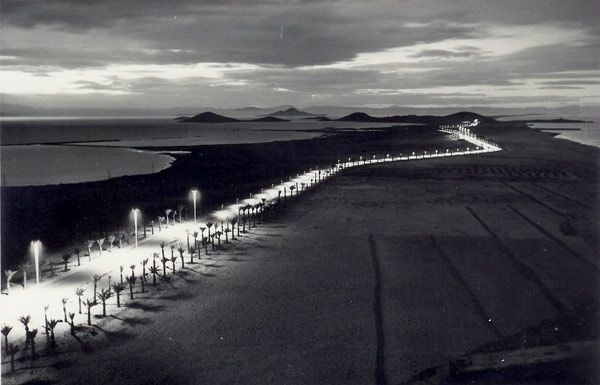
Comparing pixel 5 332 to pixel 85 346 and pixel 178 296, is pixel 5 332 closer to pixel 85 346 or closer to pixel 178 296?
pixel 85 346

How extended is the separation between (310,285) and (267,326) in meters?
5.00

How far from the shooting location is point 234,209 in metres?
43.7

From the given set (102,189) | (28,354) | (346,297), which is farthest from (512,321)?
(102,189)

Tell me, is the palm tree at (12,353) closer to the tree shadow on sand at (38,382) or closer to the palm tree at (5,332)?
the palm tree at (5,332)

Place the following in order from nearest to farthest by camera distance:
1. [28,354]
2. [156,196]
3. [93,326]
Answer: [28,354], [93,326], [156,196]

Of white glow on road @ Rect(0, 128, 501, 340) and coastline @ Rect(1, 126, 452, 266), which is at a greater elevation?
coastline @ Rect(1, 126, 452, 266)

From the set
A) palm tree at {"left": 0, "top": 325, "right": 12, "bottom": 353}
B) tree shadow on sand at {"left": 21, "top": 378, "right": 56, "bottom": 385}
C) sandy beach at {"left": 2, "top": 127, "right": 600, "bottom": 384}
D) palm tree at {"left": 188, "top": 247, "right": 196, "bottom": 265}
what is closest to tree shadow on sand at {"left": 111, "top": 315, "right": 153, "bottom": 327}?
sandy beach at {"left": 2, "top": 127, "right": 600, "bottom": 384}

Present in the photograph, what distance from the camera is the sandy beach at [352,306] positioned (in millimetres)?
17266

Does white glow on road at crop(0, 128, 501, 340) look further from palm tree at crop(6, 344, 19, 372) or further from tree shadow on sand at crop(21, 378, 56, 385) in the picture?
tree shadow on sand at crop(21, 378, 56, 385)

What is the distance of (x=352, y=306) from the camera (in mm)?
22344

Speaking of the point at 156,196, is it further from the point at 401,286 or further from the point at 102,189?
the point at 401,286

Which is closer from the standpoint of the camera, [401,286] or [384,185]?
[401,286]

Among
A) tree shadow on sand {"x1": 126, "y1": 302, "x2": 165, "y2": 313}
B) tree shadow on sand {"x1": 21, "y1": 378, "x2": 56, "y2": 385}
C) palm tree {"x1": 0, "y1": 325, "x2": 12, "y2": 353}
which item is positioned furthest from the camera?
tree shadow on sand {"x1": 126, "y1": 302, "x2": 165, "y2": 313}

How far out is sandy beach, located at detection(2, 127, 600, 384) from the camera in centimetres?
1727
